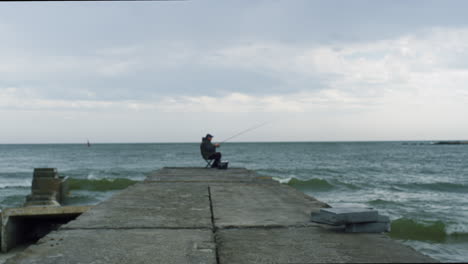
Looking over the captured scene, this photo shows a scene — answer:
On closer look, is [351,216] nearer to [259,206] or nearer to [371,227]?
[371,227]

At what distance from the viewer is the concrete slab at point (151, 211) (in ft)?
11.8

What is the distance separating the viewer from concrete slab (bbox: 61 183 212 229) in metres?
3.59

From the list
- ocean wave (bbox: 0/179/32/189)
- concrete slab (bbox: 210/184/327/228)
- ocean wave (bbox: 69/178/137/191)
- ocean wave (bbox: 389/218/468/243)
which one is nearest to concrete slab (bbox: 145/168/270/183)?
concrete slab (bbox: 210/184/327/228)

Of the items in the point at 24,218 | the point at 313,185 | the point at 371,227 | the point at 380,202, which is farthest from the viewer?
the point at 313,185

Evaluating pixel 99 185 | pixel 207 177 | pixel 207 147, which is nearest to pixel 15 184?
pixel 99 185

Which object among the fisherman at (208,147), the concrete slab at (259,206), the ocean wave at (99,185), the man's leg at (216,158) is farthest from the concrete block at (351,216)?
the ocean wave at (99,185)

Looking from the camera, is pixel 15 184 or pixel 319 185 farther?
pixel 15 184

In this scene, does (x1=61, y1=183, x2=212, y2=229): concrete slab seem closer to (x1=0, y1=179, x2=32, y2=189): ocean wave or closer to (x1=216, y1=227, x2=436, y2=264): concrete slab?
(x1=216, y1=227, x2=436, y2=264): concrete slab

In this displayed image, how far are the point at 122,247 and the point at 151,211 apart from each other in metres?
1.52

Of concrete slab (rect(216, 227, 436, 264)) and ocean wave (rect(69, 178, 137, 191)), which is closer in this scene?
concrete slab (rect(216, 227, 436, 264))

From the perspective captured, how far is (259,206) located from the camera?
4695 mm

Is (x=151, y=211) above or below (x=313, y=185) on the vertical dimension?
above

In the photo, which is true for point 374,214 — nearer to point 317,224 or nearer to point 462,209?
point 317,224

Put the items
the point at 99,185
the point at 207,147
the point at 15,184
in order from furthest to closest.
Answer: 1. the point at 15,184
2. the point at 99,185
3. the point at 207,147
